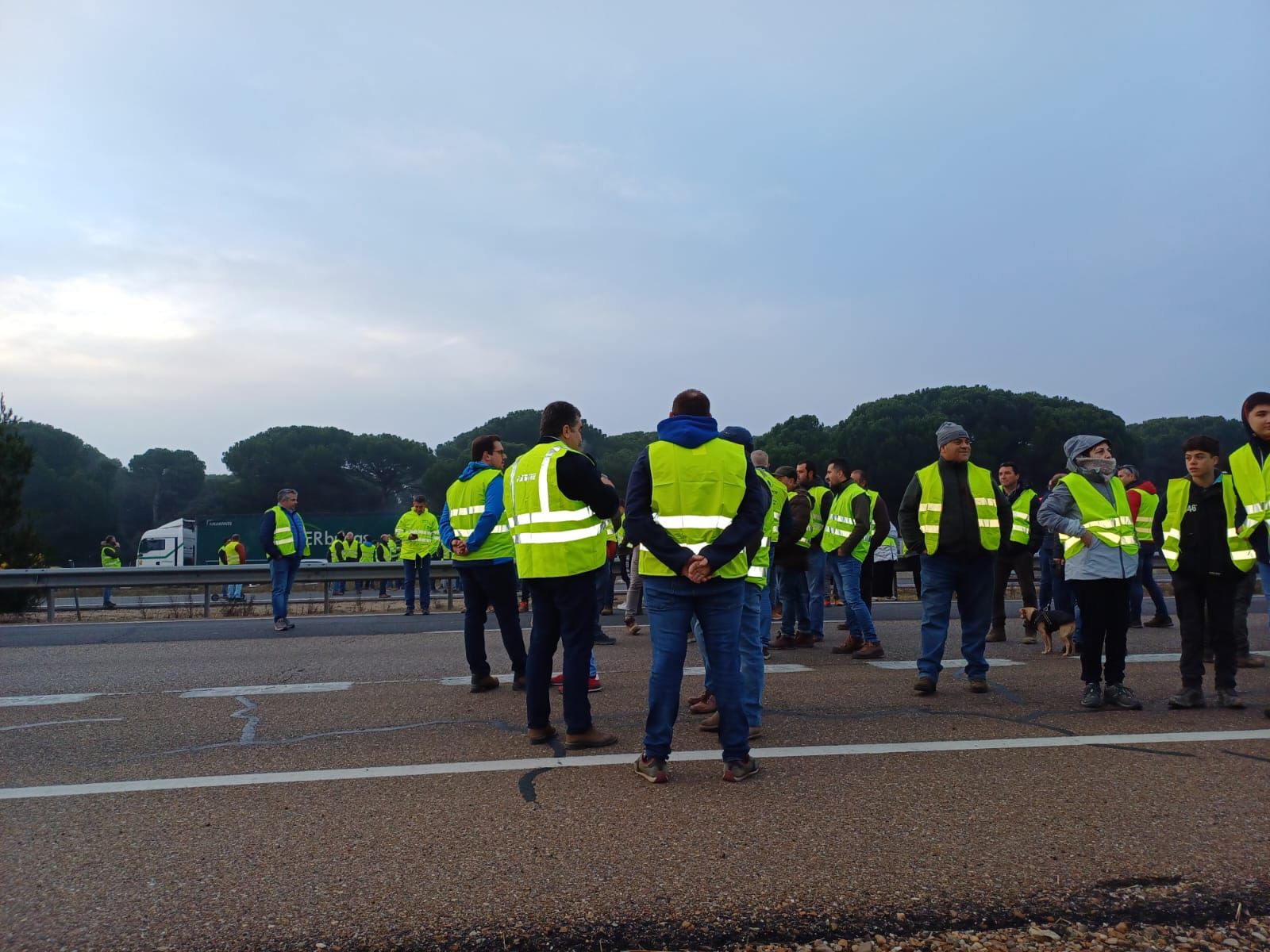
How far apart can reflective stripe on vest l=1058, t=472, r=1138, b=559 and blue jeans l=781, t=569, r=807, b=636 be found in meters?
4.08

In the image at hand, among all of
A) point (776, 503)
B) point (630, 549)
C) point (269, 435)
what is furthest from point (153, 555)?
point (776, 503)

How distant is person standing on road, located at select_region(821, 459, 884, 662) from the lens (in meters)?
9.35

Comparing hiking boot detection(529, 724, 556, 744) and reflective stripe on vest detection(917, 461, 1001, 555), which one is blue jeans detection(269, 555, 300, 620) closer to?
hiking boot detection(529, 724, 556, 744)

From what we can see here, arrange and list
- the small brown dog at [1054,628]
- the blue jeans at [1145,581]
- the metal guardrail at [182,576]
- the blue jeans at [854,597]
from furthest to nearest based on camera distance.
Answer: the metal guardrail at [182,576] < the blue jeans at [1145,581] < the blue jeans at [854,597] < the small brown dog at [1054,628]

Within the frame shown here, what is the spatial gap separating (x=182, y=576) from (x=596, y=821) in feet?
47.6

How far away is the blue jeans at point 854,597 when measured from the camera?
931cm

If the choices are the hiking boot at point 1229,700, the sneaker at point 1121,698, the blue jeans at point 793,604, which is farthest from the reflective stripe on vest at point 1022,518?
the sneaker at point 1121,698

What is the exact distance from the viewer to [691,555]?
4570 millimetres

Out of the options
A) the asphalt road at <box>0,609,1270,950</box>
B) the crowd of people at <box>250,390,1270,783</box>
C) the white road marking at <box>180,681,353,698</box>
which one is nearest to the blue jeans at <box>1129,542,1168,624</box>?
the crowd of people at <box>250,390,1270,783</box>

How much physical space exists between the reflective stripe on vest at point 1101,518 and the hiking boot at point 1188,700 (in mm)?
958

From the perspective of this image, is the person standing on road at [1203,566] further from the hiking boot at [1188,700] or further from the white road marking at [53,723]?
the white road marking at [53,723]

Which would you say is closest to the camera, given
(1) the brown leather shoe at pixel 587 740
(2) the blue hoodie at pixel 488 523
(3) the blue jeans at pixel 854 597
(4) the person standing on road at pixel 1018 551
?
(1) the brown leather shoe at pixel 587 740

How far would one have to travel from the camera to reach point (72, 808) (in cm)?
427

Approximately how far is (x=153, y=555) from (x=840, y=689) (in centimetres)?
4224
